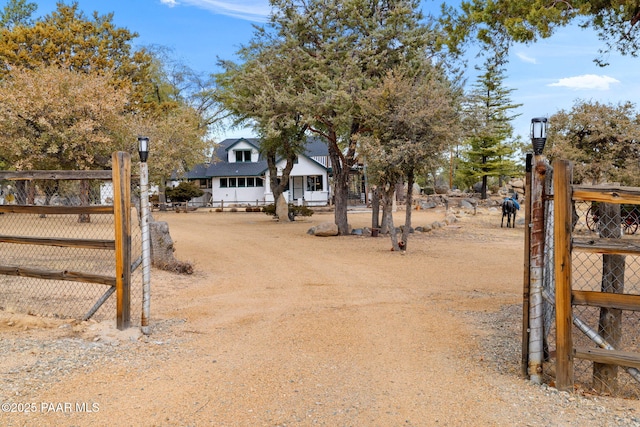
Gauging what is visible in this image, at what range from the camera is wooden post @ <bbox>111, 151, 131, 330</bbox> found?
5.61m

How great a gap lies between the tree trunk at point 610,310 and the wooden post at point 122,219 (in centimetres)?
500

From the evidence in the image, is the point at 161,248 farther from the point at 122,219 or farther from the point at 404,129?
the point at 404,129

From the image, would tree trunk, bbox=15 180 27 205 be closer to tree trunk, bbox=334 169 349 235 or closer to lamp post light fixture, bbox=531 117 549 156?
tree trunk, bbox=334 169 349 235

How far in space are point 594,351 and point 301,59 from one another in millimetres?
16449

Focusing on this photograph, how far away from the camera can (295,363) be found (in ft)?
16.2

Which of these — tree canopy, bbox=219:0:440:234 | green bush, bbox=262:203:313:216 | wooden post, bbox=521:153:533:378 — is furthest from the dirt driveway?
green bush, bbox=262:203:313:216

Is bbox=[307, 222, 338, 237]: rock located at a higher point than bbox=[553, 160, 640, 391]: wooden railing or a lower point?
lower

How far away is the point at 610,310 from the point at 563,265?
1.05 m

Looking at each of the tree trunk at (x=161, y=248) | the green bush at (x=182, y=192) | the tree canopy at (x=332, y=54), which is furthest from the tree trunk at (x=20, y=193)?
the green bush at (x=182, y=192)

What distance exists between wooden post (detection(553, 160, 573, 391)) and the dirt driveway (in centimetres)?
28

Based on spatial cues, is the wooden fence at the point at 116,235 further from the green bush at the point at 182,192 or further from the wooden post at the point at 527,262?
the green bush at the point at 182,192

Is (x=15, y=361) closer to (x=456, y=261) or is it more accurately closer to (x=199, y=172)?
(x=456, y=261)

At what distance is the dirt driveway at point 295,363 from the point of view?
12.4 ft

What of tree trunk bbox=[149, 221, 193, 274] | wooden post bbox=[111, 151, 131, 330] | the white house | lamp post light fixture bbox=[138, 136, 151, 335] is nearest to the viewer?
wooden post bbox=[111, 151, 131, 330]
